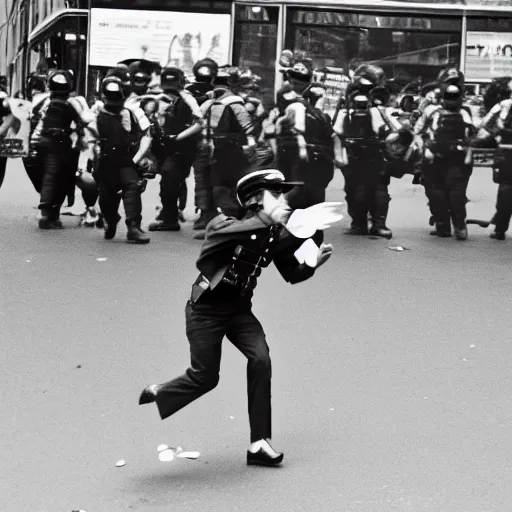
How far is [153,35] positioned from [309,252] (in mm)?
20528

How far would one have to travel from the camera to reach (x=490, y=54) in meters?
25.2

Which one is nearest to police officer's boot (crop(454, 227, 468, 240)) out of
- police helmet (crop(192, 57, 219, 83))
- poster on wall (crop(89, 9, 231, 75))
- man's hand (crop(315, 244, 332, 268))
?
police helmet (crop(192, 57, 219, 83))

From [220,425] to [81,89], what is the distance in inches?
797

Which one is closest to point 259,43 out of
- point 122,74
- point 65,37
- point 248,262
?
point 65,37

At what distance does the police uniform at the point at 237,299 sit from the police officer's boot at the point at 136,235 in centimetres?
765

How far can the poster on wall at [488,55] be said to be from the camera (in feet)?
81.9

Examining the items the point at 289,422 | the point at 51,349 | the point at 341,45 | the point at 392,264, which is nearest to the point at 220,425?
the point at 289,422

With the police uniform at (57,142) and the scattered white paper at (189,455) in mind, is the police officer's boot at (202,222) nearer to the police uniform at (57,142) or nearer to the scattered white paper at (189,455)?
the police uniform at (57,142)

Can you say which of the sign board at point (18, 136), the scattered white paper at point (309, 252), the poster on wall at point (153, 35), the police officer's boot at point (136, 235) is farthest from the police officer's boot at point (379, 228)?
the poster on wall at point (153, 35)

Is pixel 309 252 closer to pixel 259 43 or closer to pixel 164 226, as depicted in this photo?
pixel 164 226

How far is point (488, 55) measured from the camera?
990 inches

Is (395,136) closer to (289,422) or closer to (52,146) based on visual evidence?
(52,146)

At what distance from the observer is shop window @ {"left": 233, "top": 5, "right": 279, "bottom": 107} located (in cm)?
2452

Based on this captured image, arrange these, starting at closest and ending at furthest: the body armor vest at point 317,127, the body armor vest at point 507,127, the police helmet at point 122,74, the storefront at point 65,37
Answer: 1. the body armor vest at point 317,127
2. the body armor vest at point 507,127
3. the police helmet at point 122,74
4. the storefront at point 65,37
